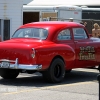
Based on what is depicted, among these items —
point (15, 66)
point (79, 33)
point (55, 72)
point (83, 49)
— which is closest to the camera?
point (15, 66)

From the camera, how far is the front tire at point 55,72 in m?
11.6

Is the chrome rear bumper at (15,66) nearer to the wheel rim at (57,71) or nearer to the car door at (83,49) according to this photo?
the wheel rim at (57,71)

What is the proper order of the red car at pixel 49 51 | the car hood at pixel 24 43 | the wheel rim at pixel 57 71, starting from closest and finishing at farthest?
the red car at pixel 49 51 < the car hood at pixel 24 43 < the wheel rim at pixel 57 71

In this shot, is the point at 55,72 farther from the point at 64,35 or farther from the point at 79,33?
the point at 79,33

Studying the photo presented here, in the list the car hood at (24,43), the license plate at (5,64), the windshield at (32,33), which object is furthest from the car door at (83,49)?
the license plate at (5,64)

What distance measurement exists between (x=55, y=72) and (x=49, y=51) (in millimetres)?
813

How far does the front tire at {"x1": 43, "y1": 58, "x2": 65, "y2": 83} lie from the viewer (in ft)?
38.0

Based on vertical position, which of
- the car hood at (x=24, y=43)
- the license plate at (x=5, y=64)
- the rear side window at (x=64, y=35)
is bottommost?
the license plate at (x=5, y=64)

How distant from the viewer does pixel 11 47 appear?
11.6m

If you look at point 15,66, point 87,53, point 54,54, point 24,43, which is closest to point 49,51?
point 54,54

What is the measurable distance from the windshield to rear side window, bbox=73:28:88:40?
3.63ft

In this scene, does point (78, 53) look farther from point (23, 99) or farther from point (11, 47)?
point (23, 99)

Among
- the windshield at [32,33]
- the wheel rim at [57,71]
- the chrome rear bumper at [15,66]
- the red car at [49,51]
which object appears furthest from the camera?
the windshield at [32,33]

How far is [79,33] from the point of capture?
13141 mm
